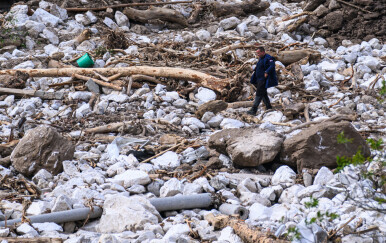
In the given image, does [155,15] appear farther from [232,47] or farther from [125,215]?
[125,215]

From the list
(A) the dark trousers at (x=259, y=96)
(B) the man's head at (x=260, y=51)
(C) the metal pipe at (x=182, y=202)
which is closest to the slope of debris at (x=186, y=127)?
A: (C) the metal pipe at (x=182, y=202)

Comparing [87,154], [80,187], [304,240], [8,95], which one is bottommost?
[8,95]

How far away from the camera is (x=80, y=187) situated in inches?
227

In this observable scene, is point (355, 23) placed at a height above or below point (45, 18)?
above

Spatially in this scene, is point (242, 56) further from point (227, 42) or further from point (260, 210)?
point (260, 210)

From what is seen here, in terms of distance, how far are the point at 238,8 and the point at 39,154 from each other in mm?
8897

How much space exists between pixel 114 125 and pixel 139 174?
2.27 metres

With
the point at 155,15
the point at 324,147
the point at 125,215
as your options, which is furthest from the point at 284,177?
the point at 155,15

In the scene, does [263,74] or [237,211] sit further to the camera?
[263,74]

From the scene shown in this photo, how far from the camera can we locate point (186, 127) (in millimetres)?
8094

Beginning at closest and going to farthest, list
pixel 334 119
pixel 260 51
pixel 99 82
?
pixel 334 119 → pixel 260 51 → pixel 99 82

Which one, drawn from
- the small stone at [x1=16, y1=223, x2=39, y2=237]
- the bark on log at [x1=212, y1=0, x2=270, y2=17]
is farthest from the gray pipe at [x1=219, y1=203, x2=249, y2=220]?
the bark on log at [x1=212, y1=0, x2=270, y2=17]

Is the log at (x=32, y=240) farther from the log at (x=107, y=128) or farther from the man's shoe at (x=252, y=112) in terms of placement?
the man's shoe at (x=252, y=112)


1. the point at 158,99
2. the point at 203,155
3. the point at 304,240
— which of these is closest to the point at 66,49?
the point at 158,99
